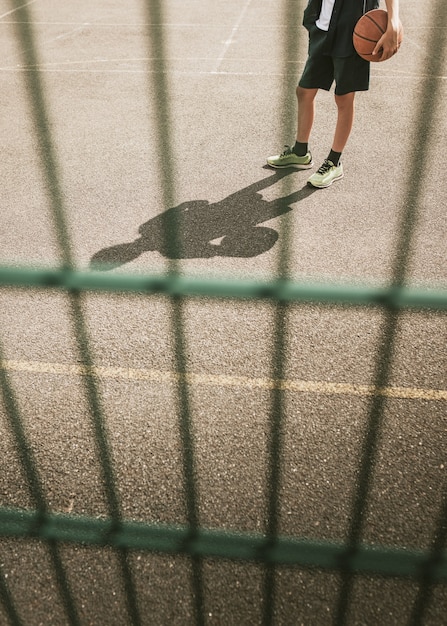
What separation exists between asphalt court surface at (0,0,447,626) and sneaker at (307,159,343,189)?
0.12 meters

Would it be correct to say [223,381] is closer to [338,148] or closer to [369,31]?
[338,148]

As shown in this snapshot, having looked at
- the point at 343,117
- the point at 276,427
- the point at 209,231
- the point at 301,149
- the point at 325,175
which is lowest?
the point at 276,427

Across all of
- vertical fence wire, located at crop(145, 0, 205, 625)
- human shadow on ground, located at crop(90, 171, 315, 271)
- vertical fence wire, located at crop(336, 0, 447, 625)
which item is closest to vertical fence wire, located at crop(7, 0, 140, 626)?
vertical fence wire, located at crop(145, 0, 205, 625)

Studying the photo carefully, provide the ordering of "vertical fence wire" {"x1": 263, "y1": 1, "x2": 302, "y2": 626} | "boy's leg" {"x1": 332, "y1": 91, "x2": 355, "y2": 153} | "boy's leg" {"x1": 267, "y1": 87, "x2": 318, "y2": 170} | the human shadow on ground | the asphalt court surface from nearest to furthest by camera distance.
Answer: "vertical fence wire" {"x1": 263, "y1": 1, "x2": 302, "y2": 626} → the asphalt court surface → the human shadow on ground → "boy's leg" {"x1": 332, "y1": 91, "x2": 355, "y2": 153} → "boy's leg" {"x1": 267, "y1": 87, "x2": 318, "y2": 170}

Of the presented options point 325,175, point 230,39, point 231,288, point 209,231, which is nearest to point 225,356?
point 209,231

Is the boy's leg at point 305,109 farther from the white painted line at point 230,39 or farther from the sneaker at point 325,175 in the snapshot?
the white painted line at point 230,39

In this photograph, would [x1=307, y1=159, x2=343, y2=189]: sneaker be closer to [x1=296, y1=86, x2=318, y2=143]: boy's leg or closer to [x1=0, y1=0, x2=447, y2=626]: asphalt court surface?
[x1=0, y1=0, x2=447, y2=626]: asphalt court surface

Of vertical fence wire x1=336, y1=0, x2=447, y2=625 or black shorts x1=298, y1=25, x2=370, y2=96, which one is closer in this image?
vertical fence wire x1=336, y1=0, x2=447, y2=625

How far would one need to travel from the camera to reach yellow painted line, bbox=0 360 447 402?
2.98 m

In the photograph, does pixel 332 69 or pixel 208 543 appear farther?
pixel 332 69

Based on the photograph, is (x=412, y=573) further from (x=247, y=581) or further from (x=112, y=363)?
(x=112, y=363)

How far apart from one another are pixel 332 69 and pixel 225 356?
2.83 meters

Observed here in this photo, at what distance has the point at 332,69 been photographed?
453 cm

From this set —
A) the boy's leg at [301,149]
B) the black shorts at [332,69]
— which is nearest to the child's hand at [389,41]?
the black shorts at [332,69]
